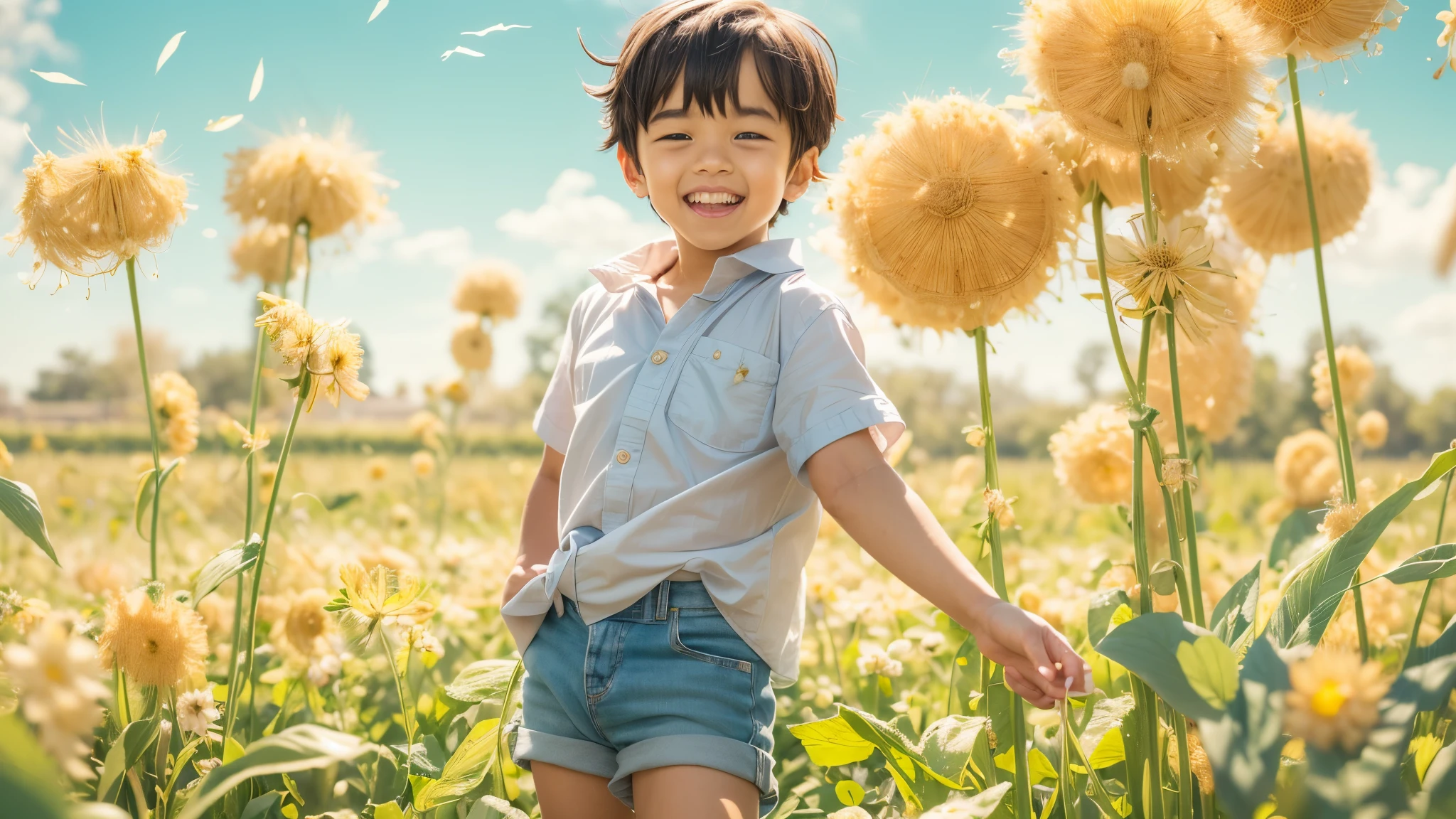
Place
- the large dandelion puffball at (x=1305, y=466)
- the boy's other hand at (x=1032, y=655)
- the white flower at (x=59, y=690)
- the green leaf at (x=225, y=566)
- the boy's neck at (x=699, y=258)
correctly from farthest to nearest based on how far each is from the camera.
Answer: the large dandelion puffball at (x=1305, y=466), the boy's neck at (x=699, y=258), the green leaf at (x=225, y=566), the boy's other hand at (x=1032, y=655), the white flower at (x=59, y=690)

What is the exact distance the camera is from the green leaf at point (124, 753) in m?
1.03

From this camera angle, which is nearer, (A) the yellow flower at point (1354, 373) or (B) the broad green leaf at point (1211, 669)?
(B) the broad green leaf at point (1211, 669)

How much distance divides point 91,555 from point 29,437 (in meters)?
1.65

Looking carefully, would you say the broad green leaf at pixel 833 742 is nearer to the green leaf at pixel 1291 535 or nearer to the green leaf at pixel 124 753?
the green leaf at pixel 124 753

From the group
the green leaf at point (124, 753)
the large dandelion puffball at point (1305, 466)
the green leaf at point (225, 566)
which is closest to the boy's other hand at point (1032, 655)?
the green leaf at point (225, 566)

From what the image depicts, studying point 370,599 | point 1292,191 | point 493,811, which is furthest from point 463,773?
point 1292,191

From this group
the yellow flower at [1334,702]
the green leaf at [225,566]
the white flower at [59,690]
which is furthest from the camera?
the green leaf at [225,566]

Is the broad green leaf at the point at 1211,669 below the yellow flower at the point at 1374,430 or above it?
below

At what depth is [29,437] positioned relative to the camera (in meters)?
3.46

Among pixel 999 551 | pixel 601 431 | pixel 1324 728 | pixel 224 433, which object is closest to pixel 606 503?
pixel 601 431

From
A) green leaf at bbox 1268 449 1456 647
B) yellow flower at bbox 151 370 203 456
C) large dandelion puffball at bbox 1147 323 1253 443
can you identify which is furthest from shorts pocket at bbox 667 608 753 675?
yellow flower at bbox 151 370 203 456

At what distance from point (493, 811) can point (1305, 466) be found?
1894 mm

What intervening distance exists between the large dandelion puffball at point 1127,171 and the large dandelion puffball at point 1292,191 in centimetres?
31

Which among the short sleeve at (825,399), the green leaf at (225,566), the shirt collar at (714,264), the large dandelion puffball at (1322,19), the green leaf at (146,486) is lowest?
the green leaf at (225,566)
